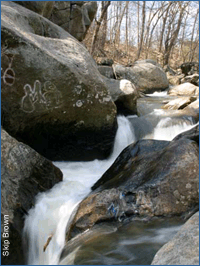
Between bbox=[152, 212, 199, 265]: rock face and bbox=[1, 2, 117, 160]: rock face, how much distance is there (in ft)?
10.4

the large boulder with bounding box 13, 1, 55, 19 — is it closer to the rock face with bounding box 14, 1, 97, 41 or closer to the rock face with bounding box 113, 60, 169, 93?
the rock face with bounding box 14, 1, 97, 41

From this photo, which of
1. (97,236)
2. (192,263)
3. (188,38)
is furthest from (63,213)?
(188,38)

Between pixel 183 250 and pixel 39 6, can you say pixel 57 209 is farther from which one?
pixel 39 6

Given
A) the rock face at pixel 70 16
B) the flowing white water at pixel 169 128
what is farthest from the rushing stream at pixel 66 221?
the rock face at pixel 70 16

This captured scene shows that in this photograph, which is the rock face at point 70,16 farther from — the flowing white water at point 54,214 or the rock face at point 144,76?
the flowing white water at point 54,214

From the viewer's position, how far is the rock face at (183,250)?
1.73m

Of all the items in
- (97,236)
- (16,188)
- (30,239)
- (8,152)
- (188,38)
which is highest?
(188,38)

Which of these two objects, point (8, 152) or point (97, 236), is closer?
point (97, 236)

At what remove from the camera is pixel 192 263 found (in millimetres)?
1703

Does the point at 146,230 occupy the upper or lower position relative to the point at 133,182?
lower

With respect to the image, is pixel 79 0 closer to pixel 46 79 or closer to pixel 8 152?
pixel 46 79

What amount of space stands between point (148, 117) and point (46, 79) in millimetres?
3166

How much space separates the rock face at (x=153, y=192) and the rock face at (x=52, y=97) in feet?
5.35

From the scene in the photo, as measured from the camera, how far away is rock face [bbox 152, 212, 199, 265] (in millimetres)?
1726
